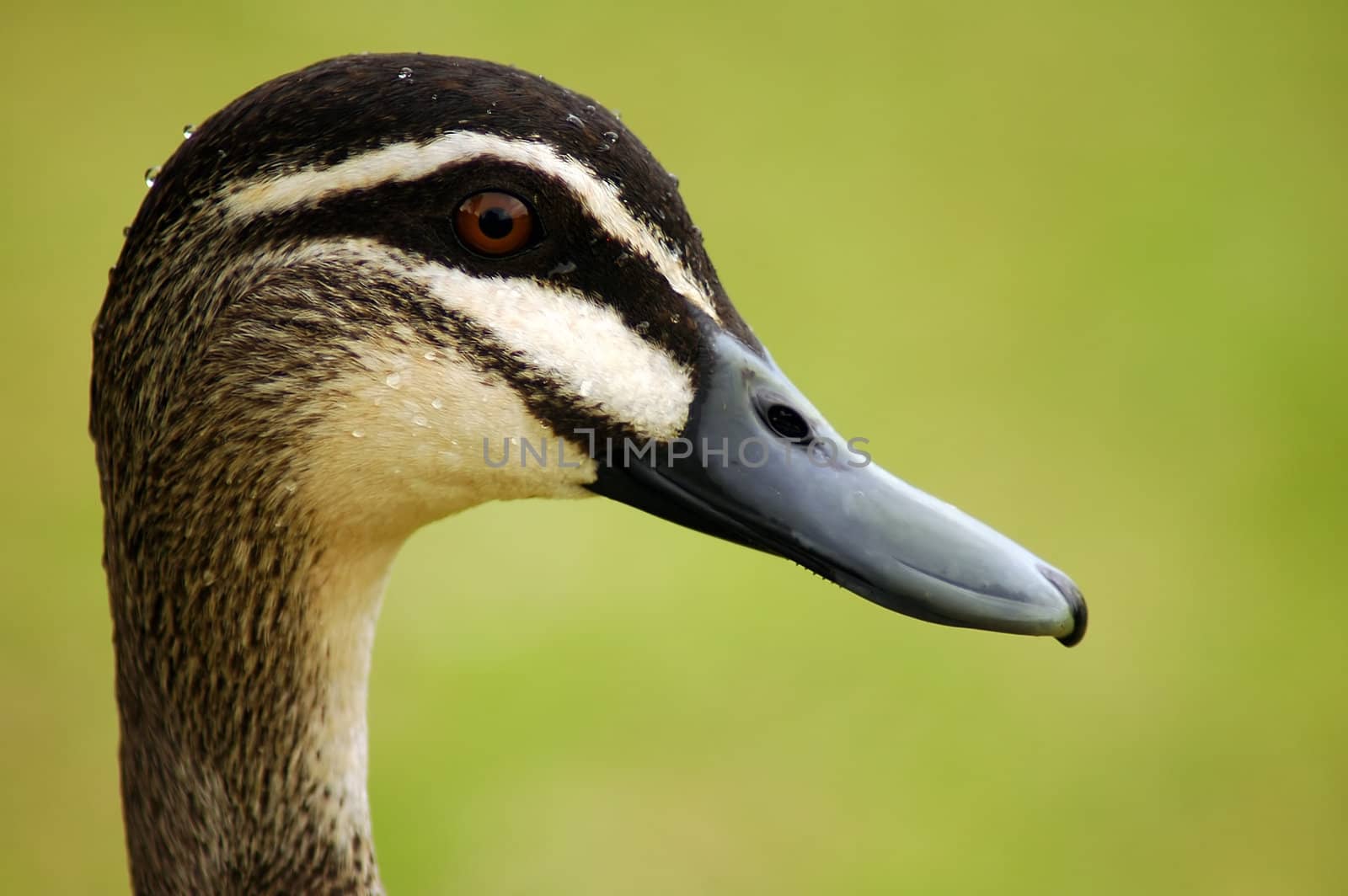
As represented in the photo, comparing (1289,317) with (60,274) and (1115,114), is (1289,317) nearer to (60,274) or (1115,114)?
(1115,114)

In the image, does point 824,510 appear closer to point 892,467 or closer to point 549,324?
point 549,324

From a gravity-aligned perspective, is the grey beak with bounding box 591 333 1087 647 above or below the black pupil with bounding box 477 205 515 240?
below

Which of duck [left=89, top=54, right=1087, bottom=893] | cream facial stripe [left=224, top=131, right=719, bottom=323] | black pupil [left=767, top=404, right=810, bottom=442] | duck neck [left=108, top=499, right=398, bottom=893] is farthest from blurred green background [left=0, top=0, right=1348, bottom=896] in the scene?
cream facial stripe [left=224, top=131, right=719, bottom=323]

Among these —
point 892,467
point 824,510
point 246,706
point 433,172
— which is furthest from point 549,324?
point 892,467

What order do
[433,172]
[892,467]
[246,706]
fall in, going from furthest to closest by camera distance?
[892,467]
[246,706]
[433,172]

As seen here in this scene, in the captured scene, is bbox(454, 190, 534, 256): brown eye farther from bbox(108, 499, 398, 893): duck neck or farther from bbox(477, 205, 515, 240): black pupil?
bbox(108, 499, 398, 893): duck neck

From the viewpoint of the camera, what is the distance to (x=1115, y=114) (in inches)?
170

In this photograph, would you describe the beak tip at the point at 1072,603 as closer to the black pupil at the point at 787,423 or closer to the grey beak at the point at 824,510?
the grey beak at the point at 824,510

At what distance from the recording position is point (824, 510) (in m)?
1.08

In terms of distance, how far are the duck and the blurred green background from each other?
1490 millimetres

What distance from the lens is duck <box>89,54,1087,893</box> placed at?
1054mm

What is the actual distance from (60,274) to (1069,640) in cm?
317

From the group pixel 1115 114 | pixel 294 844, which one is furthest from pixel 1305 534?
pixel 294 844

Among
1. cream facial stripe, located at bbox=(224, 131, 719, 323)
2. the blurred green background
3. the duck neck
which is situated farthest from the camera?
the blurred green background
